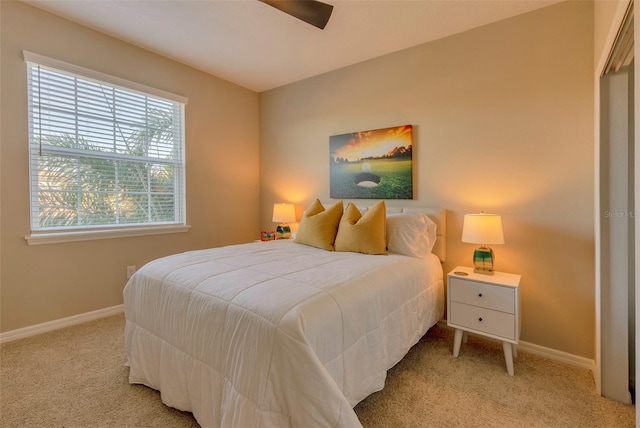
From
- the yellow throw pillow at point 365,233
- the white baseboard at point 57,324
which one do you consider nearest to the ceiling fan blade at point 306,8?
the yellow throw pillow at point 365,233

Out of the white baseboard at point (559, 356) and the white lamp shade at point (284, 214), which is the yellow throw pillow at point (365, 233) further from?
the white baseboard at point (559, 356)

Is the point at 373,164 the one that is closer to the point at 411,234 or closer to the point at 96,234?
the point at 411,234

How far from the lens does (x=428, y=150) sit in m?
2.71

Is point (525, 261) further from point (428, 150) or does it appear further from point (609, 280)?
point (428, 150)

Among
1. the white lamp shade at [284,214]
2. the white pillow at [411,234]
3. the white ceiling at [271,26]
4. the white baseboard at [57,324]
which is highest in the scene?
the white ceiling at [271,26]

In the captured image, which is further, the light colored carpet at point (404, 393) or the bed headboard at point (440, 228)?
the bed headboard at point (440, 228)

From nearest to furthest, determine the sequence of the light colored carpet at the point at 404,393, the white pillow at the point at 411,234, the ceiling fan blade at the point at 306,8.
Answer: the light colored carpet at the point at 404,393 → the ceiling fan blade at the point at 306,8 → the white pillow at the point at 411,234

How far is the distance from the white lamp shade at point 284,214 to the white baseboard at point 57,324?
1.85 meters

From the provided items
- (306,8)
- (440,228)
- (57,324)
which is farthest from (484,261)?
(57,324)

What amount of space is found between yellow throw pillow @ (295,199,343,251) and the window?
5.28 ft

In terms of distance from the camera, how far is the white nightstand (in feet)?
6.20

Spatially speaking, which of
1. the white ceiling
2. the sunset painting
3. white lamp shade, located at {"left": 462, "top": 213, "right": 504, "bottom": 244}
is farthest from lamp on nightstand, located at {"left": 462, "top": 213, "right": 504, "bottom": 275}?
the white ceiling

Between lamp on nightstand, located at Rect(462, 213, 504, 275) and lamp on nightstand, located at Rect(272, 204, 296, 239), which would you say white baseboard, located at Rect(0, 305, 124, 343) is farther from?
lamp on nightstand, located at Rect(462, 213, 504, 275)

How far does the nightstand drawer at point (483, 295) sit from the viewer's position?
190 cm
